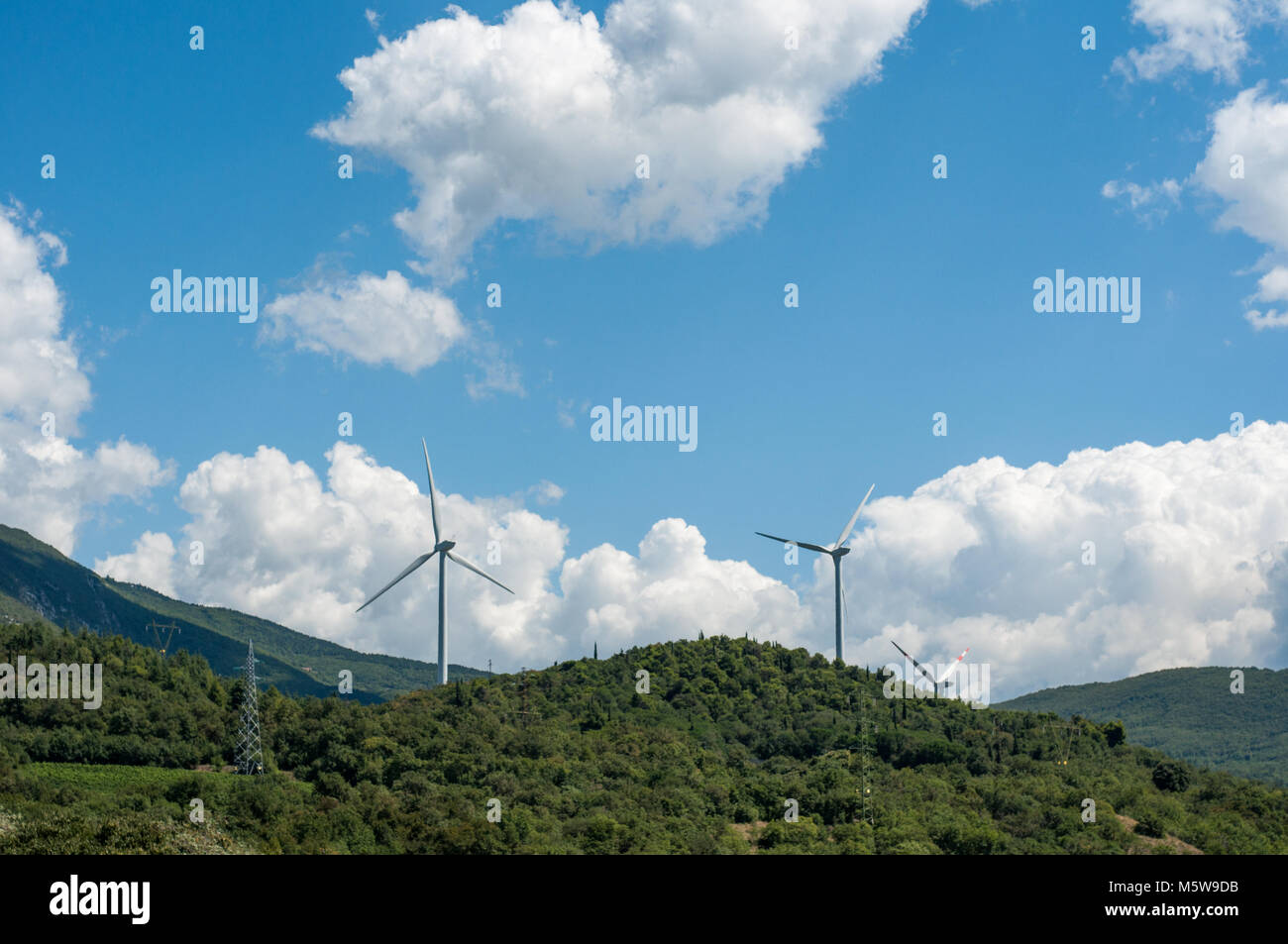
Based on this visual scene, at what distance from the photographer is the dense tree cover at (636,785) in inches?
3991

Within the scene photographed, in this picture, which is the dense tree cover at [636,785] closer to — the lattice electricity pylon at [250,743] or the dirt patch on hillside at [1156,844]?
the dirt patch on hillside at [1156,844]

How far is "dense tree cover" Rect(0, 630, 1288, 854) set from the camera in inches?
3991

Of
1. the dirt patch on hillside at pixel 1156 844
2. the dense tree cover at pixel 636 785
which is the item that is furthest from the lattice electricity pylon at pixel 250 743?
the dirt patch on hillside at pixel 1156 844

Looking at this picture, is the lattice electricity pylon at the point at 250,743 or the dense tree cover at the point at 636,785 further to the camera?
the lattice electricity pylon at the point at 250,743

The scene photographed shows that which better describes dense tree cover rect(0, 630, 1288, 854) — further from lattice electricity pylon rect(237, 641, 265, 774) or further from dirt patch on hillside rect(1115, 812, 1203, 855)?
lattice electricity pylon rect(237, 641, 265, 774)

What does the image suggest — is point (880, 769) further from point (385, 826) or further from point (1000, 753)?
point (385, 826)

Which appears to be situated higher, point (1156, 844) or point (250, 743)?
point (250, 743)

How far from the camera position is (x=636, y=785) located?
428ft

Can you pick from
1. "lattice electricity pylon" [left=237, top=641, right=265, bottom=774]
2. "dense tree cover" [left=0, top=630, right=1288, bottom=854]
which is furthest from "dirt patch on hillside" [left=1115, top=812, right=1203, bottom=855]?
"lattice electricity pylon" [left=237, top=641, right=265, bottom=774]

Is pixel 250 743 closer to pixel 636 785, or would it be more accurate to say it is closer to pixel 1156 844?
pixel 636 785

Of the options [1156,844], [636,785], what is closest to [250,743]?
[636,785]
